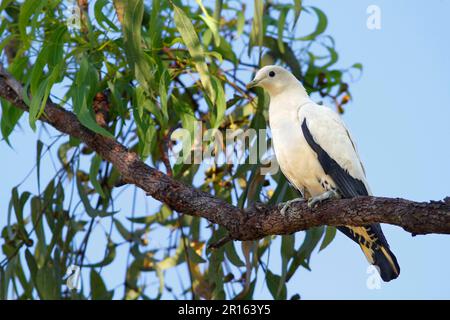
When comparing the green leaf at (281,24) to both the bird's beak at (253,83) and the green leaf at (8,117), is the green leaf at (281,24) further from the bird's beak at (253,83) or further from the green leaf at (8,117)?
the green leaf at (8,117)

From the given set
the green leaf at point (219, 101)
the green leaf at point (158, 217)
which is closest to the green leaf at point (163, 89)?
the green leaf at point (219, 101)

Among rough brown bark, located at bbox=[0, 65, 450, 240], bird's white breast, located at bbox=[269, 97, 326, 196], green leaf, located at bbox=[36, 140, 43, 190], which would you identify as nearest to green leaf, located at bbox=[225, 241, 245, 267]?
bird's white breast, located at bbox=[269, 97, 326, 196]

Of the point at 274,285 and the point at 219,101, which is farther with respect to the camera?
the point at 274,285

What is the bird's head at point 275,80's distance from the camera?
4.11m

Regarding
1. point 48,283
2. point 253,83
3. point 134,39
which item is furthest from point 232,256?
point 134,39

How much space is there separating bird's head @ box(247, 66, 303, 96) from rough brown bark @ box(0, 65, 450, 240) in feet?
2.78

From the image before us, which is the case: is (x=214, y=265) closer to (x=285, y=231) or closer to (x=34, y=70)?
(x=285, y=231)

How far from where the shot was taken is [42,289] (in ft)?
15.1

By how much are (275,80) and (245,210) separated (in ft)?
3.29

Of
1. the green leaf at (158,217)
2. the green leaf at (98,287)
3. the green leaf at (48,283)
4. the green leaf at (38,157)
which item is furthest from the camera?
the green leaf at (158,217)

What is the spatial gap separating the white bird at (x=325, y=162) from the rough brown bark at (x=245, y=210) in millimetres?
296

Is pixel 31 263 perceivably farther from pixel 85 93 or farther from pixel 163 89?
pixel 163 89

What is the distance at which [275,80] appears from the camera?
4.13m
